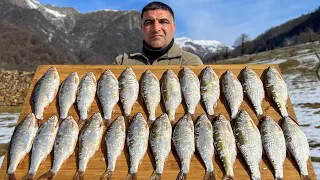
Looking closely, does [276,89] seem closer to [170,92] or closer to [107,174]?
[170,92]

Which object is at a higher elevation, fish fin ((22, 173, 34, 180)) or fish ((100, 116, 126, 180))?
fish ((100, 116, 126, 180))

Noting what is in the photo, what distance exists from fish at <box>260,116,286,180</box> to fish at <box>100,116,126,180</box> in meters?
1.40

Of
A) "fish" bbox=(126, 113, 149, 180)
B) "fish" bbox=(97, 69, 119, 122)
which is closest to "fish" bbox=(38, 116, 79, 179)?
"fish" bbox=(97, 69, 119, 122)

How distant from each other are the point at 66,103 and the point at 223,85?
176cm

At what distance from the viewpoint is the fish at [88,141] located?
3133 mm

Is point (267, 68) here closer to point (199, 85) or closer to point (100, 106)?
point (199, 85)

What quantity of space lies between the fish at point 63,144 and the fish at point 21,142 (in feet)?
0.86

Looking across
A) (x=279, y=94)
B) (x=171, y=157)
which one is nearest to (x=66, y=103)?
(x=171, y=157)

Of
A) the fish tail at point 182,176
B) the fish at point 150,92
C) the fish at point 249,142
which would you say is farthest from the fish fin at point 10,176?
the fish at point 249,142

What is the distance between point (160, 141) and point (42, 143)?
1173 millimetres

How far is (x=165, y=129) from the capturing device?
11.0 ft

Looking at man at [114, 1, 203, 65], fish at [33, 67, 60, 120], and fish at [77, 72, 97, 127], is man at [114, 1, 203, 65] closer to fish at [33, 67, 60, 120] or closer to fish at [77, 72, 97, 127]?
fish at [77, 72, 97, 127]

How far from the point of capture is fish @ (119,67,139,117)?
362cm

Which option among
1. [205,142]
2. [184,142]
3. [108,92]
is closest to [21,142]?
[108,92]
